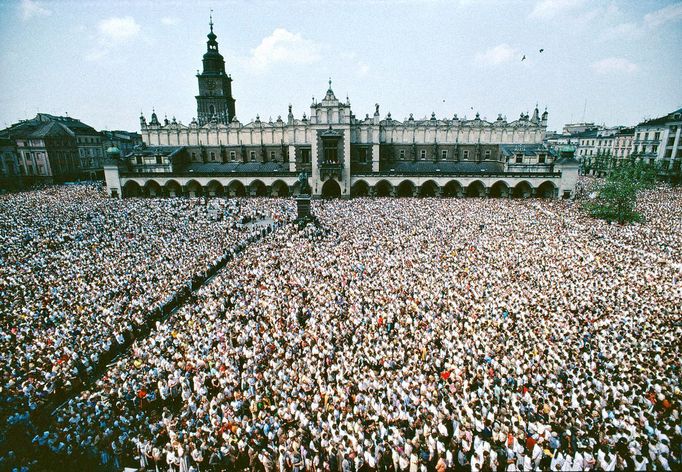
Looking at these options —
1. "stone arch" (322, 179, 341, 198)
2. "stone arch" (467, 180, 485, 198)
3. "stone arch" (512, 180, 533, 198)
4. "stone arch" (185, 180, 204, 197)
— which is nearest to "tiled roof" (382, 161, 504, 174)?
"stone arch" (467, 180, 485, 198)

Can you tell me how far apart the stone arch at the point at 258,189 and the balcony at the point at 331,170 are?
9657mm

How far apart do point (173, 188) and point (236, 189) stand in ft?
32.4

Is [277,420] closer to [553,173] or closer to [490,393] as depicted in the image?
[490,393]

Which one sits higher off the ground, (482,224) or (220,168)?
(220,168)

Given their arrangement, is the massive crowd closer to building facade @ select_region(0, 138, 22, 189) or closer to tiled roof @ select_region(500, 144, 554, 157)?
tiled roof @ select_region(500, 144, 554, 157)

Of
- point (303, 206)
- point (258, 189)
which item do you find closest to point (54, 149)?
point (258, 189)

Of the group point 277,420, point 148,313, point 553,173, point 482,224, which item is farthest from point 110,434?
point 553,173

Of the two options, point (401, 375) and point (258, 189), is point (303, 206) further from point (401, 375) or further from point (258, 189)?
point (401, 375)

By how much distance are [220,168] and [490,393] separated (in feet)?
178

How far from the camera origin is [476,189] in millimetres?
53219

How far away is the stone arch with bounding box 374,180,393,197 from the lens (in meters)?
54.0

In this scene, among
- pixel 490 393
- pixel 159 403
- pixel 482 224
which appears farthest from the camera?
pixel 482 224

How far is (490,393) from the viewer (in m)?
11.3

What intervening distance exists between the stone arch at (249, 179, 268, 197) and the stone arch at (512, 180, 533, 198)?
37.3 meters
